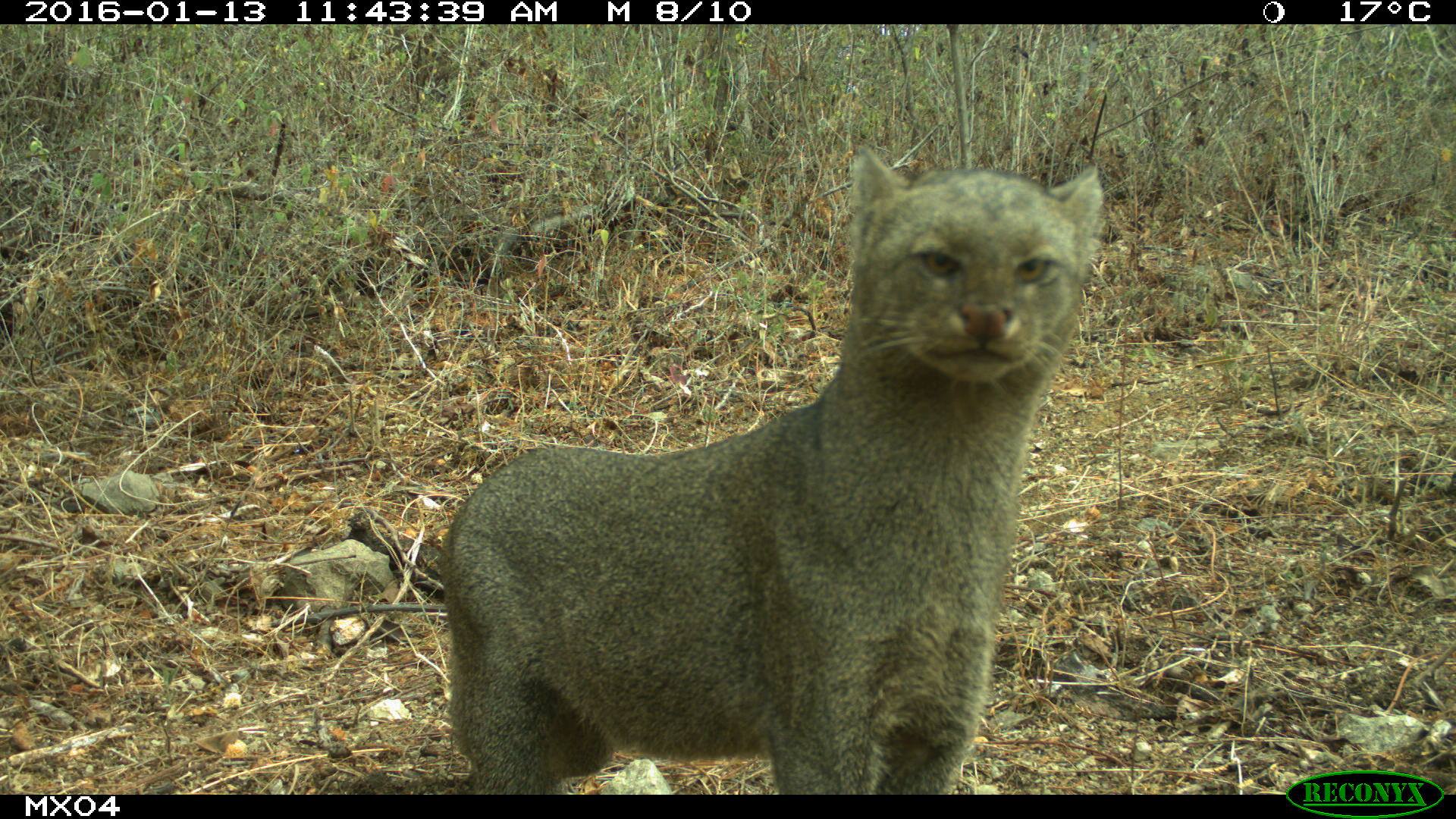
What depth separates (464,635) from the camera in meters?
3.33

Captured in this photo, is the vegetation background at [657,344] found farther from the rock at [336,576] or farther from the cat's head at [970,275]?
the cat's head at [970,275]

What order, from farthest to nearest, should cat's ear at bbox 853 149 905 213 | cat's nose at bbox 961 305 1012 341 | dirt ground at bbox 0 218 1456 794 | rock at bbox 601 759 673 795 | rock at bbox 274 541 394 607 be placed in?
rock at bbox 274 541 394 607 < dirt ground at bbox 0 218 1456 794 < rock at bbox 601 759 673 795 < cat's ear at bbox 853 149 905 213 < cat's nose at bbox 961 305 1012 341

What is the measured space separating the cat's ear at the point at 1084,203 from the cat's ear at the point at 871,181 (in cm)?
36

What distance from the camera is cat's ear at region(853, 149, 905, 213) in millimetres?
2809

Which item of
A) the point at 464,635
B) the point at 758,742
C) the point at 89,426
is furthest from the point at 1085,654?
the point at 89,426

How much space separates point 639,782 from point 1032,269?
1.86 meters

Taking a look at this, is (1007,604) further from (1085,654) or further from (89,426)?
(89,426)

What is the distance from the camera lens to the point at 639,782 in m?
3.55

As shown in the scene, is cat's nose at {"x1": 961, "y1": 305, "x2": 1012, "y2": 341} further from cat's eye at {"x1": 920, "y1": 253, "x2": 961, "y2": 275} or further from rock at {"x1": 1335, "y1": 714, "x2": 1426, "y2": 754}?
rock at {"x1": 1335, "y1": 714, "x2": 1426, "y2": 754}

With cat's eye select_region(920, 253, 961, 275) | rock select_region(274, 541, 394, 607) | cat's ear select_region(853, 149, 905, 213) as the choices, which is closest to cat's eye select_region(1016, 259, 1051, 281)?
cat's eye select_region(920, 253, 961, 275)

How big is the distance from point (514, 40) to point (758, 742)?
6.03 m

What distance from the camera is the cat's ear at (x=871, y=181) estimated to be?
2.81 meters

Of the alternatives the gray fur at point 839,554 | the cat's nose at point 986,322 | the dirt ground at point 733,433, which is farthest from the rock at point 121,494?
the cat's nose at point 986,322

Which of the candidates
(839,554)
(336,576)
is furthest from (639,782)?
(336,576)
